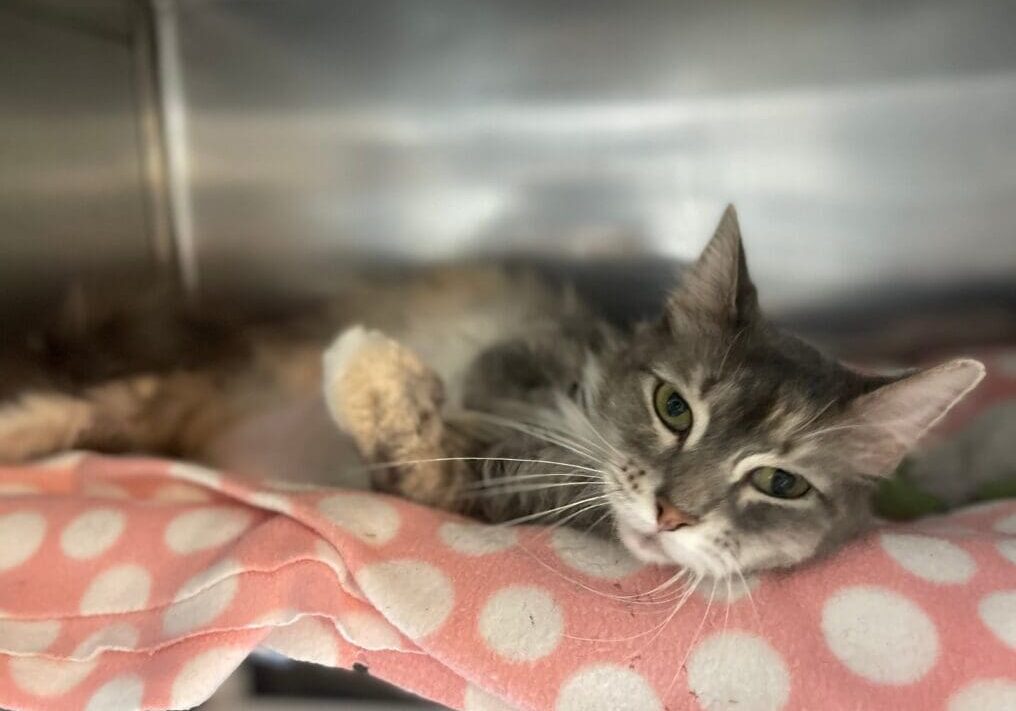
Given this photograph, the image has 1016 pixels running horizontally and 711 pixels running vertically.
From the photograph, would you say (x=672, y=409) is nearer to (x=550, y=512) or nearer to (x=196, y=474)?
(x=550, y=512)

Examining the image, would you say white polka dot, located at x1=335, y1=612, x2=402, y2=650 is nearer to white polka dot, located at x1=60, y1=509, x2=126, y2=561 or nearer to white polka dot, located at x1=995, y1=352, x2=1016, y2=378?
white polka dot, located at x1=60, y1=509, x2=126, y2=561

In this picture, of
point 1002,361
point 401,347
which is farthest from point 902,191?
point 401,347

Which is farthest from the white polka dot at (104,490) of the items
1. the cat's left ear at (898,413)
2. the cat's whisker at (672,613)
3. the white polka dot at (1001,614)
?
the white polka dot at (1001,614)

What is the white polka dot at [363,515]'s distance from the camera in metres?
1.01

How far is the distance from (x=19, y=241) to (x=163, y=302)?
0.28 m

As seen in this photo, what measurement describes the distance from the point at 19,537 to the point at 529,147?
44.9 inches

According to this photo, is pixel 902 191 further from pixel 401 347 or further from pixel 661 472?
pixel 401 347

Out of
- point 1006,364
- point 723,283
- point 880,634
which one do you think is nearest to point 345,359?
point 723,283

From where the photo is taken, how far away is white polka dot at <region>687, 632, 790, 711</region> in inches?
33.5

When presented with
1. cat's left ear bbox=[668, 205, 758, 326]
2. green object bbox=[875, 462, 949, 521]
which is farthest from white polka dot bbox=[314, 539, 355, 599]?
green object bbox=[875, 462, 949, 521]

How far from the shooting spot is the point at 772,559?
39.0 inches

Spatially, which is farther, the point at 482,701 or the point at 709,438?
the point at 709,438

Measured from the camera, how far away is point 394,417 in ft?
3.73

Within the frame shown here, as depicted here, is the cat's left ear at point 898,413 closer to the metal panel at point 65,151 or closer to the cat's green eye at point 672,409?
the cat's green eye at point 672,409
